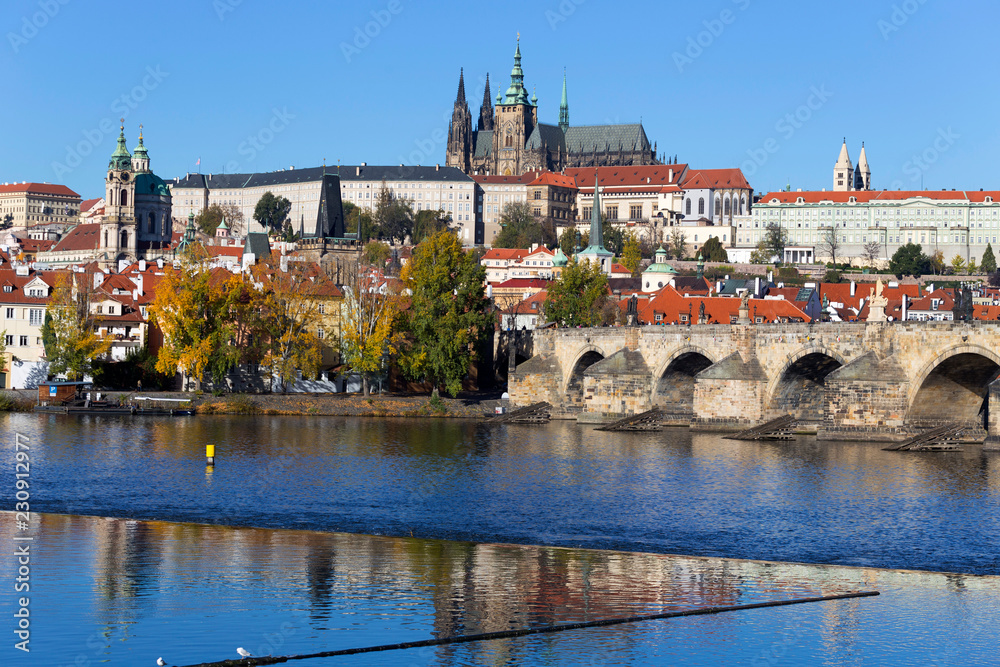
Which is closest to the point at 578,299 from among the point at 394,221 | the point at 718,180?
the point at 394,221

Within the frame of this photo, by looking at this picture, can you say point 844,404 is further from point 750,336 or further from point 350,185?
point 350,185

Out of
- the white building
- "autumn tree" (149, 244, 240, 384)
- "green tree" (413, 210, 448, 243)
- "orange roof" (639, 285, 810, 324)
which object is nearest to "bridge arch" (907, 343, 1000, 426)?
"orange roof" (639, 285, 810, 324)

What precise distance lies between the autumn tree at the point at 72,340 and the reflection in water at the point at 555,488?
27.9 ft

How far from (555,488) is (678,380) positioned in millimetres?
21433

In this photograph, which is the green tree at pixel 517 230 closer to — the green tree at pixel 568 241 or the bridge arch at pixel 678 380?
the green tree at pixel 568 241

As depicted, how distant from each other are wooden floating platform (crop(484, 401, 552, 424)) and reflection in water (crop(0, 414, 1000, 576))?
7878mm

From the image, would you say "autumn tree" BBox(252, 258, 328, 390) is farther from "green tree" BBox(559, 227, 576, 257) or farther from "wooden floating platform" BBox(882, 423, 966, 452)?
"green tree" BBox(559, 227, 576, 257)

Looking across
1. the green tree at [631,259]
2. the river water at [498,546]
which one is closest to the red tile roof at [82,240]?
the green tree at [631,259]

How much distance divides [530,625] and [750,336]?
3366 centimetres

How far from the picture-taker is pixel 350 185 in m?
195

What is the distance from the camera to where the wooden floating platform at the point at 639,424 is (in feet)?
176

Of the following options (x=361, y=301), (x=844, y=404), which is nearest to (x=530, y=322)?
(x=361, y=301)

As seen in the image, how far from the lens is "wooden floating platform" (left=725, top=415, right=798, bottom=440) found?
4770 cm

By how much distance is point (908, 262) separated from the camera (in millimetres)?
152125
